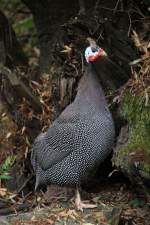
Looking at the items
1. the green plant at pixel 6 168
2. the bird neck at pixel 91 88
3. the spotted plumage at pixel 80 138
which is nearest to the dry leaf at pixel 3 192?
the green plant at pixel 6 168

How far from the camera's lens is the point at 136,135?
409 centimetres

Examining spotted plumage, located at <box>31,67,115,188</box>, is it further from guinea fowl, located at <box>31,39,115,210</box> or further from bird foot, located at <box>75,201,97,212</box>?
bird foot, located at <box>75,201,97,212</box>

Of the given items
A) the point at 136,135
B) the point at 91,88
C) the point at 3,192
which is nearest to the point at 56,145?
the point at 91,88

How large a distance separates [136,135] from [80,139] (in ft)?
1.32

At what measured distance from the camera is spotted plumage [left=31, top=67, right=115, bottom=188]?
4.26 m

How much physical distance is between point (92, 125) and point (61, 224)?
688 millimetres

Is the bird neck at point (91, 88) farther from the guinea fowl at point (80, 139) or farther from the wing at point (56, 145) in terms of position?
the wing at point (56, 145)

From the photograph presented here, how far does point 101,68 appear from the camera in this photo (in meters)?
4.79

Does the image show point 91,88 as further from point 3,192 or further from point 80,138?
point 3,192

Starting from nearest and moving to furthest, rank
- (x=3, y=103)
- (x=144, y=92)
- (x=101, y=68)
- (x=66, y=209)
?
1. (x=144, y=92)
2. (x=66, y=209)
3. (x=101, y=68)
4. (x=3, y=103)

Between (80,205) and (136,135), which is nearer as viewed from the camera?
(136,135)

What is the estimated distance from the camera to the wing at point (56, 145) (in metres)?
4.30

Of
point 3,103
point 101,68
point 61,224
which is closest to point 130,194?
point 61,224

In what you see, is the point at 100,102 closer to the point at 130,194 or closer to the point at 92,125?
the point at 92,125
